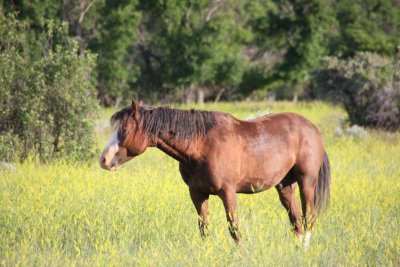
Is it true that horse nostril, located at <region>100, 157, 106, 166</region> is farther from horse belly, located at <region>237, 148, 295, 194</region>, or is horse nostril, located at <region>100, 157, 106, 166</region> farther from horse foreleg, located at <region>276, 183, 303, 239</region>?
horse foreleg, located at <region>276, 183, 303, 239</region>

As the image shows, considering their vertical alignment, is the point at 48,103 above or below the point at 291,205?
below

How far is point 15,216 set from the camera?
7840mm

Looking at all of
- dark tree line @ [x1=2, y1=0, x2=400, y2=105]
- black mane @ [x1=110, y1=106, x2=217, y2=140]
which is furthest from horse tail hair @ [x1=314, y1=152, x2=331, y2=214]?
dark tree line @ [x1=2, y1=0, x2=400, y2=105]

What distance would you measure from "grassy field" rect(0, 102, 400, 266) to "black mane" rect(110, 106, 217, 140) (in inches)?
41.2

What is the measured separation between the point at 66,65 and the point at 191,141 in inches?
282

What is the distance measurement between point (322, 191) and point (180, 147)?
2190mm

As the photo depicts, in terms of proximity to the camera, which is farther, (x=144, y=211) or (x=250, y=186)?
(x=144, y=211)

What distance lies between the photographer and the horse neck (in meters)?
6.64

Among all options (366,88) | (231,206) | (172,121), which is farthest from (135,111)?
(366,88)

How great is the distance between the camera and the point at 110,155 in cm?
647

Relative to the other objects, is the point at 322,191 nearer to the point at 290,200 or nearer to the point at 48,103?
the point at 290,200

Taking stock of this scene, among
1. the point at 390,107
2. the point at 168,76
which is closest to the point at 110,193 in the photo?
the point at 390,107

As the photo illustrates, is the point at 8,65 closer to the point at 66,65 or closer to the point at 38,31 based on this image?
the point at 66,65

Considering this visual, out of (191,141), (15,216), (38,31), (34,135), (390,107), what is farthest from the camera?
(38,31)
